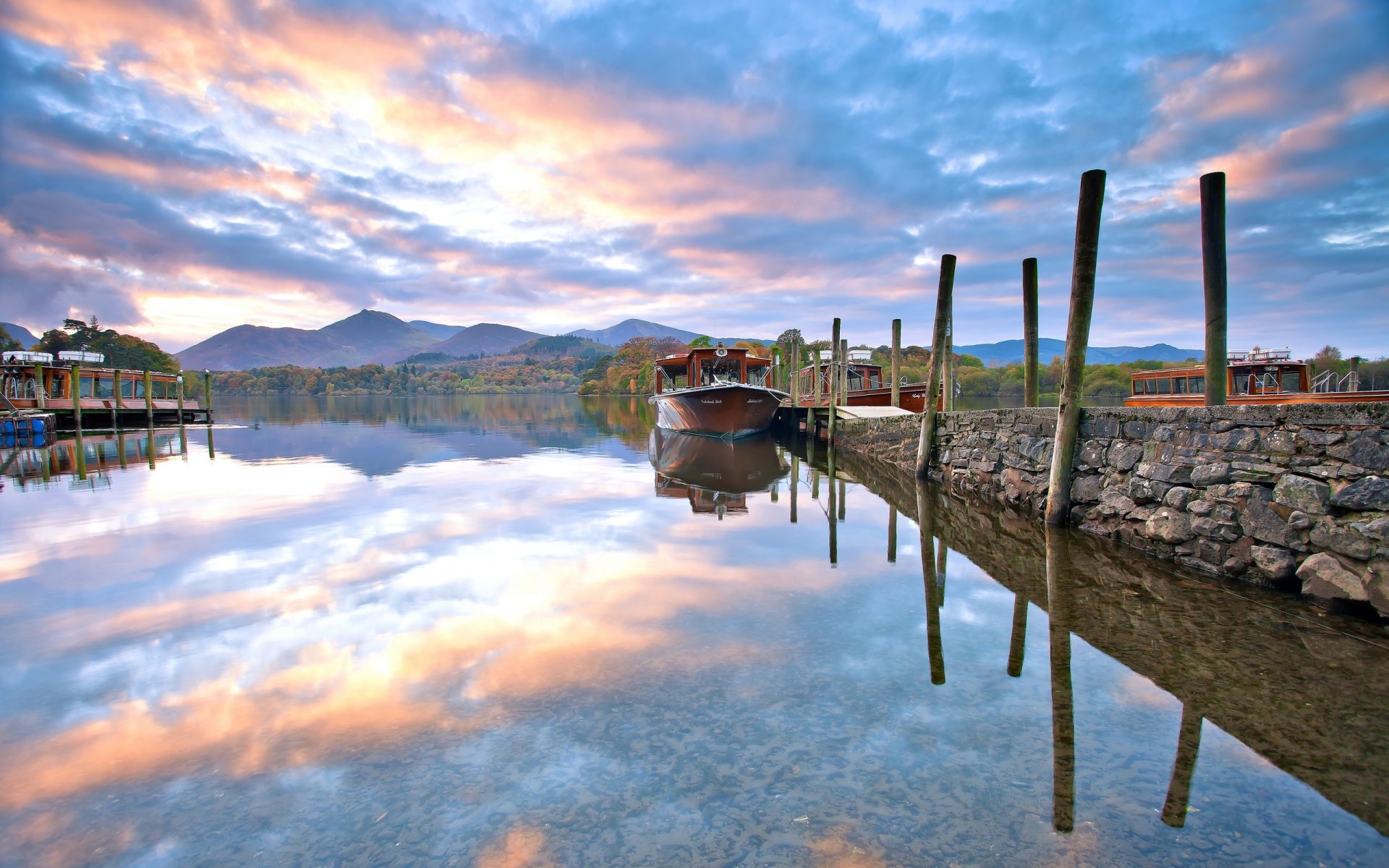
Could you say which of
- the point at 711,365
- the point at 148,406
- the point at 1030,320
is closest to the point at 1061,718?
the point at 1030,320

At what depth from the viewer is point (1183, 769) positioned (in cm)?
298

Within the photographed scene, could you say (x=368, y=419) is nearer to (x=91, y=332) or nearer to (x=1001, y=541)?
(x=1001, y=541)

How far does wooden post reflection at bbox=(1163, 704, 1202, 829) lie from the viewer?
2664 millimetres

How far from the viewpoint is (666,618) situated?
203 inches

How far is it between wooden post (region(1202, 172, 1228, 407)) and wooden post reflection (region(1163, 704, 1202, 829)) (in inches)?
177

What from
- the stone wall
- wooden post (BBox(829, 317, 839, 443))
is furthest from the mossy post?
the stone wall

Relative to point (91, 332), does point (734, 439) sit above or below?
below

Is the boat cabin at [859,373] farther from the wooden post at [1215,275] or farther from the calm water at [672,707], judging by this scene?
the calm water at [672,707]

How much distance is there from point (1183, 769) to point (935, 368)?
1096cm

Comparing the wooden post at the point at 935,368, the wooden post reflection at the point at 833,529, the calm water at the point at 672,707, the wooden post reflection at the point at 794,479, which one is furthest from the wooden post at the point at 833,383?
the calm water at the point at 672,707

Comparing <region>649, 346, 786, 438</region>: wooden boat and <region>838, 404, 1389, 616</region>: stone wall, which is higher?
<region>649, 346, 786, 438</region>: wooden boat

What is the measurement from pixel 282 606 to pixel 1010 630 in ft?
19.2

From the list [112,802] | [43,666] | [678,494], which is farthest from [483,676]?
[678,494]

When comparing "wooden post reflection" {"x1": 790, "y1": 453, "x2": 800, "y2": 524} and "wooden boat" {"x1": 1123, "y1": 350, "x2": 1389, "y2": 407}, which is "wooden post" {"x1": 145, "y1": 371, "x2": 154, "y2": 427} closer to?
"wooden post reflection" {"x1": 790, "y1": 453, "x2": 800, "y2": 524}
